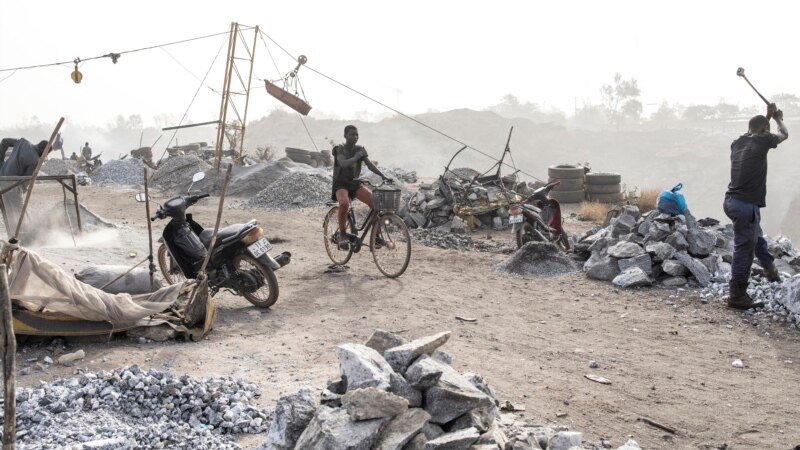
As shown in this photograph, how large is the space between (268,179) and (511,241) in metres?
9.16

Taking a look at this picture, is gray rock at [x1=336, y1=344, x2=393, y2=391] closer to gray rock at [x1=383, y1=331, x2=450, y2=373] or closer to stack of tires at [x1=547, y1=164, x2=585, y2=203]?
gray rock at [x1=383, y1=331, x2=450, y2=373]

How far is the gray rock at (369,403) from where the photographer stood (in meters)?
3.13

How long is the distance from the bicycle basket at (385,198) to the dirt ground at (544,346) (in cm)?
93

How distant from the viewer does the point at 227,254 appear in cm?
643

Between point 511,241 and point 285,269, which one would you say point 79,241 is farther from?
point 511,241

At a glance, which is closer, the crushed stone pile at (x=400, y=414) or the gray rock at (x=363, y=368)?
the crushed stone pile at (x=400, y=414)

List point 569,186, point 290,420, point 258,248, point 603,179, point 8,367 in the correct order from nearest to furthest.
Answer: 1. point 8,367
2. point 290,420
3. point 258,248
4. point 603,179
5. point 569,186

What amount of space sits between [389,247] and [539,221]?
2541 mm

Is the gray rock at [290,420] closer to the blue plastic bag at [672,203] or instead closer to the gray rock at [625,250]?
the gray rock at [625,250]

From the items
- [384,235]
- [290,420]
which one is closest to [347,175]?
[384,235]

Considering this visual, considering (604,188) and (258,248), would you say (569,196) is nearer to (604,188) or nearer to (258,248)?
(604,188)

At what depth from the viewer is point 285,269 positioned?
28.4ft

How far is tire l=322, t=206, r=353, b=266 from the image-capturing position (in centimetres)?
866

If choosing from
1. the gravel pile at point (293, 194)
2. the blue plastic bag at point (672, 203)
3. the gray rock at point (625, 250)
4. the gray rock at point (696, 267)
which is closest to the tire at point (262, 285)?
the gray rock at point (625, 250)
